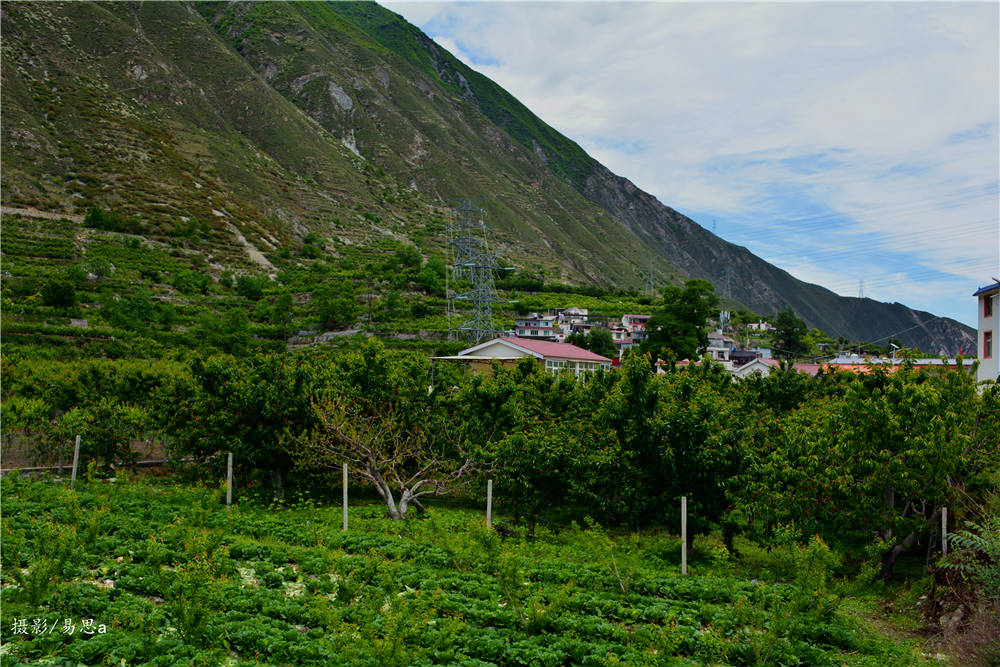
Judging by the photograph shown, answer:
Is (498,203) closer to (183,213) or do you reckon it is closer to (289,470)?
(183,213)

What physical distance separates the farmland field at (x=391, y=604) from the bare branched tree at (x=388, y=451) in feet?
12.5

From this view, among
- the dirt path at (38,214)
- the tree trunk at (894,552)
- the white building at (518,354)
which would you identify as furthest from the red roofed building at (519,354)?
the dirt path at (38,214)

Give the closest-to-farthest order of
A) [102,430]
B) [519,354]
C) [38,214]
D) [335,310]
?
[102,430] < [519,354] < [335,310] < [38,214]

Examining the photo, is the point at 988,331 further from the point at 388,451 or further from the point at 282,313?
the point at 282,313

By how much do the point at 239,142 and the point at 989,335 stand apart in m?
116

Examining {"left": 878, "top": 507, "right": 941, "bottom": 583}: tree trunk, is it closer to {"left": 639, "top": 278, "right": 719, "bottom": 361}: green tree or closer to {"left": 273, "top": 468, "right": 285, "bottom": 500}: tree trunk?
{"left": 273, "top": 468, "right": 285, "bottom": 500}: tree trunk

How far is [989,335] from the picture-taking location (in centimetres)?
3219

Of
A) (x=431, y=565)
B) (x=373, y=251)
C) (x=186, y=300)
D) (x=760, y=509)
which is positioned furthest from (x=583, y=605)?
(x=373, y=251)

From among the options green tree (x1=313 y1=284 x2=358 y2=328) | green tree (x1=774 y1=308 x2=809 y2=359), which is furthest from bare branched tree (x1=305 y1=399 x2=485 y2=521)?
green tree (x1=774 y1=308 x2=809 y2=359)

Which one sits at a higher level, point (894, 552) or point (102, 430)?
point (102, 430)

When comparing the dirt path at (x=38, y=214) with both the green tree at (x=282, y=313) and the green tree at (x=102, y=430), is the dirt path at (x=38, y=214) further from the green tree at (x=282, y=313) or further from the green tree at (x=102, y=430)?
the green tree at (x=102, y=430)

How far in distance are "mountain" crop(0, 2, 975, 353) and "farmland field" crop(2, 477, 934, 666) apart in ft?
114

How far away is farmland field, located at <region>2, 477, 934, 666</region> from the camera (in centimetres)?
648

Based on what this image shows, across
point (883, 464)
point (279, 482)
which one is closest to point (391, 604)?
point (883, 464)
